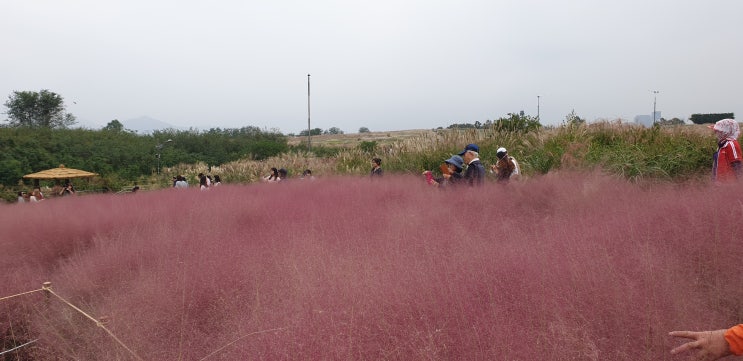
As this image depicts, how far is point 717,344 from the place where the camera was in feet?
4.95

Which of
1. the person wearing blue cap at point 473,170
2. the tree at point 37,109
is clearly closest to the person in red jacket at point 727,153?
the person wearing blue cap at point 473,170

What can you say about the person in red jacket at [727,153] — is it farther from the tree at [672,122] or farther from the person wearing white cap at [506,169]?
the tree at [672,122]

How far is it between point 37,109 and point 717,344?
59536 mm

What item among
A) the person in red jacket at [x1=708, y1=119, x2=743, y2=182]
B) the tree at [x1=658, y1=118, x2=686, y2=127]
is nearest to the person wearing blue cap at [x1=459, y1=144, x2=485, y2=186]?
the person in red jacket at [x1=708, y1=119, x2=743, y2=182]

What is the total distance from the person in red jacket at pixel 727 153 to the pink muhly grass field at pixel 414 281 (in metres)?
0.52

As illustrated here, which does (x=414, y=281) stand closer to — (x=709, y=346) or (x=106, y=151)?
(x=709, y=346)

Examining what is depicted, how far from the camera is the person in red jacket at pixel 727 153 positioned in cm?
377

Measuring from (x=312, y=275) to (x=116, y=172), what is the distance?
36.0 metres

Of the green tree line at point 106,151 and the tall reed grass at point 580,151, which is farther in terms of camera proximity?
the green tree line at point 106,151

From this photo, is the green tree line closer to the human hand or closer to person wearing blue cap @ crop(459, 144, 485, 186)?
person wearing blue cap @ crop(459, 144, 485, 186)

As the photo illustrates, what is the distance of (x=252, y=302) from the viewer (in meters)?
2.78

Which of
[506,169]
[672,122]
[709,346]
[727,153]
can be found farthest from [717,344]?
[672,122]

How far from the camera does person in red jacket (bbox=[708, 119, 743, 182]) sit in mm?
3772

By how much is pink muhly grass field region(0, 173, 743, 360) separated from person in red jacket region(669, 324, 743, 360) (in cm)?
18
